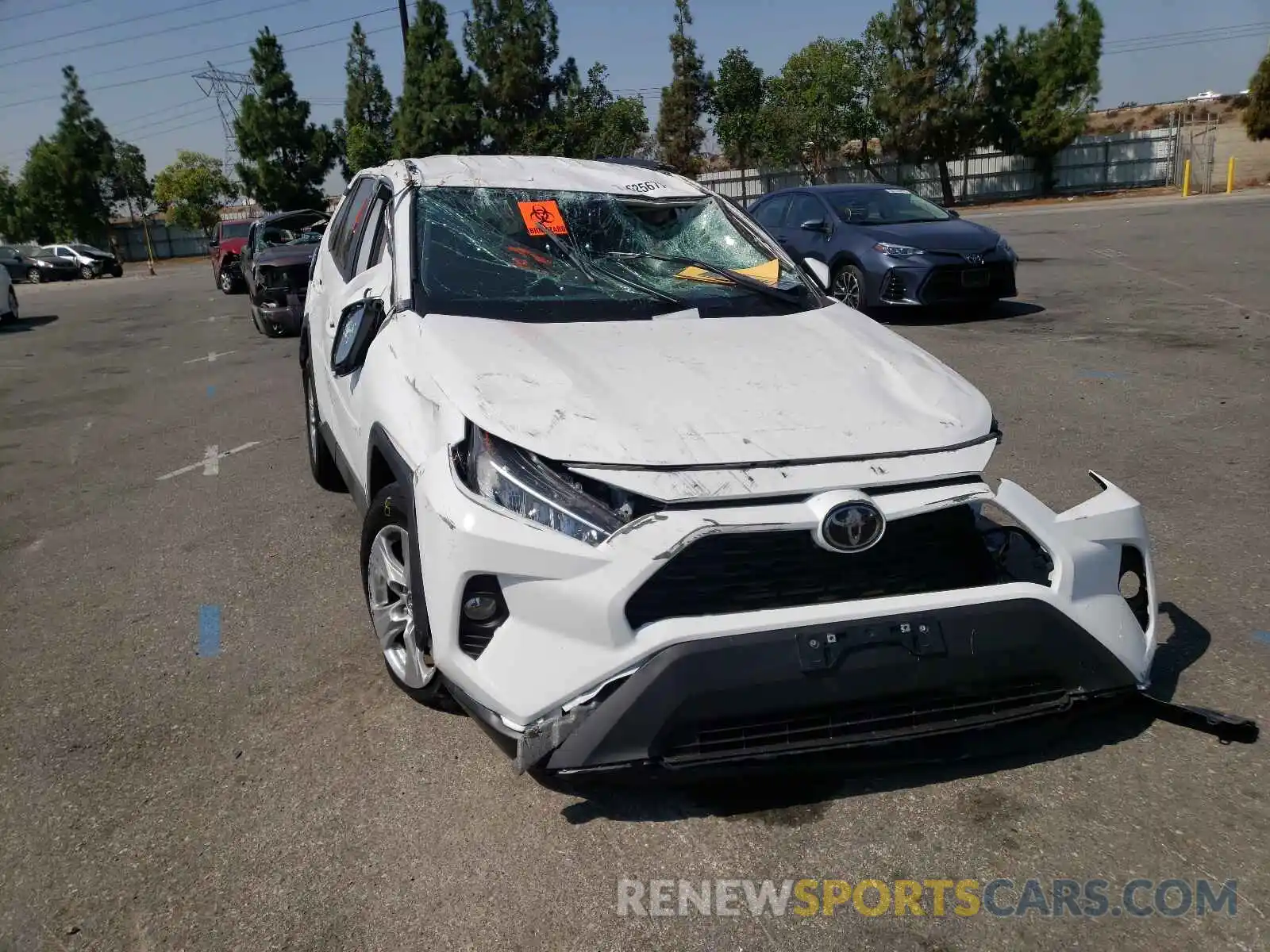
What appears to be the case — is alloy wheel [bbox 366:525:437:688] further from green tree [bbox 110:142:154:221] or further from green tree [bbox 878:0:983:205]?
green tree [bbox 110:142:154:221]

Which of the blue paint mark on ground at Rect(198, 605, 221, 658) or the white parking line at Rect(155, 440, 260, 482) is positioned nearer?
the blue paint mark on ground at Rect(198, 605, 221, 658)

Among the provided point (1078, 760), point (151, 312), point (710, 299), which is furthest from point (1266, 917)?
point (151, 312)

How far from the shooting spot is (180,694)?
394 cm

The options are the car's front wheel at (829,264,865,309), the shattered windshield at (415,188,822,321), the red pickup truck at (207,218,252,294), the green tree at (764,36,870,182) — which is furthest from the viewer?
the green tree at (764,36,870,182)

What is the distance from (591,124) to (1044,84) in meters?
24.4

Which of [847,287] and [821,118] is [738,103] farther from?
[847,287]

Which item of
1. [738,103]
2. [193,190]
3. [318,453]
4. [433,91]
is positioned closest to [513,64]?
[433,91]

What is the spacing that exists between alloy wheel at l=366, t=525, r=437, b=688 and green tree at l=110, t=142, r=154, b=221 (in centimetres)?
6882

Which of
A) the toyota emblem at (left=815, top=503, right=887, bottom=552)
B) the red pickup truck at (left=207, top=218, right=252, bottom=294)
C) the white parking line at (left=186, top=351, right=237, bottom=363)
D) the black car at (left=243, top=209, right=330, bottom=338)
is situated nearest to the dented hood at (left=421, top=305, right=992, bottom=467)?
the toyota emblem at (left=815, top=503, right=887, bottom=552)

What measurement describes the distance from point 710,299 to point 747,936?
7.91 feet

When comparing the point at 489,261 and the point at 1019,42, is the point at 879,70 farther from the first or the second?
the point at 489,261

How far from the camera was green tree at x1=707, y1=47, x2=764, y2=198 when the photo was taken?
58.1 metres

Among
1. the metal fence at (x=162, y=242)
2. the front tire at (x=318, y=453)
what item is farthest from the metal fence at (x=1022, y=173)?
the front tire at (x=318, y=453)

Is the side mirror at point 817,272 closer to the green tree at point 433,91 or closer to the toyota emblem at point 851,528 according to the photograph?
the toyota emblem at point 851,528
